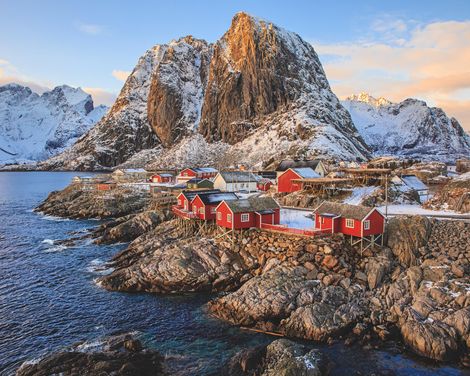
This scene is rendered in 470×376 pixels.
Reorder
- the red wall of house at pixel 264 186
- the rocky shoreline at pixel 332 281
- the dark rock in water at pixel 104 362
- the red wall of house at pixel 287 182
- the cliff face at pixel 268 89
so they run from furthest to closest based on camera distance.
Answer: the cliff face at pixel 268 89, the red wall of house at pixel 264 186, the red wall of house at pixel 287 182, the rocky shoreline at pixel 332 281, the dark rock in water at pixel 104 362

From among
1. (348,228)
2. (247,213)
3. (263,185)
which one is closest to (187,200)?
(247,213)

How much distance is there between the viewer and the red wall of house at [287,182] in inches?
2623

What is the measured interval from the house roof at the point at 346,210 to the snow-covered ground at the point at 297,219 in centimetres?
359

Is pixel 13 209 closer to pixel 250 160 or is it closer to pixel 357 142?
pixel 250 160

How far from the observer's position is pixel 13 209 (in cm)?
9600

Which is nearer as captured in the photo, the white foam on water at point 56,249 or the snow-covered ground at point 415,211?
the snow-covered ground at point 415,211

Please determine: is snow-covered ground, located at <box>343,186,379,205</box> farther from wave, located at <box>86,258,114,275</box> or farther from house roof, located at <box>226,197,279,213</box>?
wave, located at <box>86,258,114,275</box>

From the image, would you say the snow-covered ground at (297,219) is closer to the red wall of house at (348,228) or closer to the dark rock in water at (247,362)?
the red wall of house at (348,228)

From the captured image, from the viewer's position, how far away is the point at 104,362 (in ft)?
79.1

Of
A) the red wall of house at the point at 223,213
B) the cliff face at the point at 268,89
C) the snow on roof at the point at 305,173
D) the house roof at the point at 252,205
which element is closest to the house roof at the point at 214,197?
the red wall of house at the point at 223,213

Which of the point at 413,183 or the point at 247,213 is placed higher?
the point at 413,183

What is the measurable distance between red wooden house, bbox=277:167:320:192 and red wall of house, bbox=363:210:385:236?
2815cm

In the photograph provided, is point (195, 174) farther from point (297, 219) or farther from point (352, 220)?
point (352, 220)

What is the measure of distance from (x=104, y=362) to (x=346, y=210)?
26274mm
